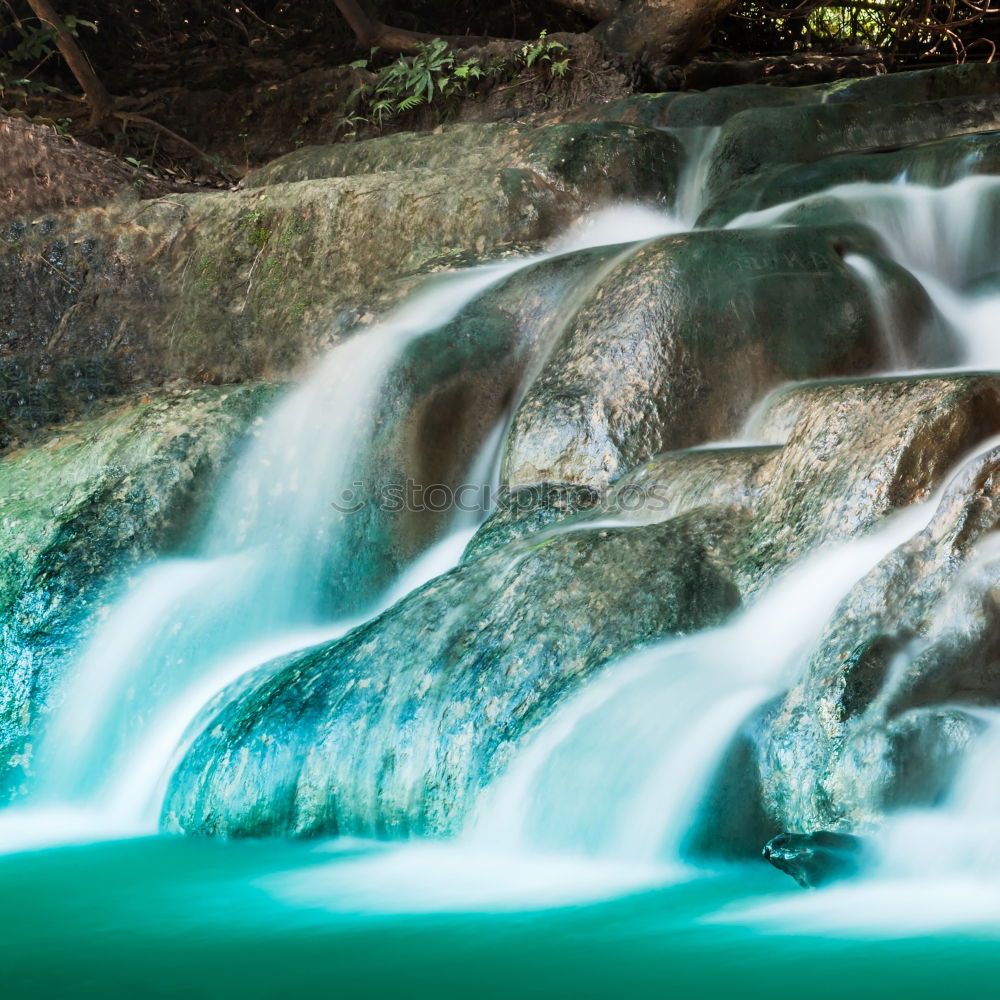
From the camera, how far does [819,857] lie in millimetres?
2797

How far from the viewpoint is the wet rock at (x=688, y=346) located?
15.2 ft

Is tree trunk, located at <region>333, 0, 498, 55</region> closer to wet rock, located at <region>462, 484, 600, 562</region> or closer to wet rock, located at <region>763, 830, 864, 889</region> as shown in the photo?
wet rock, located at <region>462, 484, 600, 562</region>

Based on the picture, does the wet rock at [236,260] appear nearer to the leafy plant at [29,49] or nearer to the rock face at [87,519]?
the rock face at [87,519]

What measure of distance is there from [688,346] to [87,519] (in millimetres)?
2426

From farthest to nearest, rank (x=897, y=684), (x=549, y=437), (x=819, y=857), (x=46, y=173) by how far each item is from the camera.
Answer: (x=46, y=173)
(x=549, y=437)
(x=897, y=684)
(x=819, y=857)

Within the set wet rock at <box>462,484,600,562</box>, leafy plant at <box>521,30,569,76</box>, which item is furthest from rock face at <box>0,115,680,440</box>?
wet rock at <box>462,484,600,562</box>

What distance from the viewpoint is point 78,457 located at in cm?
535

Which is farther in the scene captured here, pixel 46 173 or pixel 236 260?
pixel 46 173

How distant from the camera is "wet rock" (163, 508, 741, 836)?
134 inches

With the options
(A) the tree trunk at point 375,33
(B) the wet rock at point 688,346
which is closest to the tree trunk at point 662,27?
(A) the tree trunk at point 375,33

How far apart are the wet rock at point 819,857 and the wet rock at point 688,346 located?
1.89 meters

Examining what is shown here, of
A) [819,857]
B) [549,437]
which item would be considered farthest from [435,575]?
[819,857]

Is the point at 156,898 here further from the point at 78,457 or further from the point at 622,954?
the point at 78,457

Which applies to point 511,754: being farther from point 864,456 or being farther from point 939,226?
point 939,226
